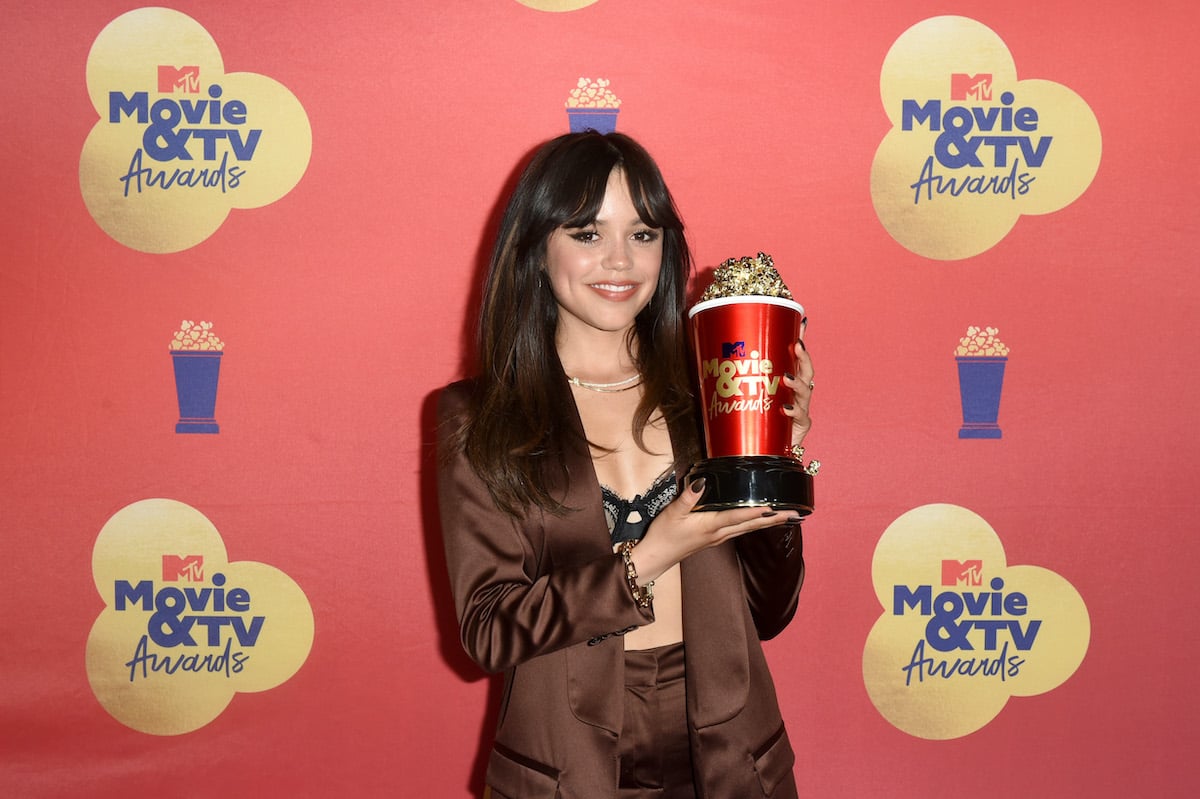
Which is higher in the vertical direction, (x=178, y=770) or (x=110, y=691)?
(x=110, y=691)

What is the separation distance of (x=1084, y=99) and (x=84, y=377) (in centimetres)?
245

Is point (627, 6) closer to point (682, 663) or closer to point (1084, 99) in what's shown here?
point (1084, 99)

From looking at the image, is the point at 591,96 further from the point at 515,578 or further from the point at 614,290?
the point at 515,578

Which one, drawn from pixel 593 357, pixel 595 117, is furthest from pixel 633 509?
pixel 595 117

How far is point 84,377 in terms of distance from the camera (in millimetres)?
2418

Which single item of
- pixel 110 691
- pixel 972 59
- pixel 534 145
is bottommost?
pixel 110 691

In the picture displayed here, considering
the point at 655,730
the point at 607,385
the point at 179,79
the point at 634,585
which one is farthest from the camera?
the point at 179,79

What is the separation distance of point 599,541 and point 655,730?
1.01 feet

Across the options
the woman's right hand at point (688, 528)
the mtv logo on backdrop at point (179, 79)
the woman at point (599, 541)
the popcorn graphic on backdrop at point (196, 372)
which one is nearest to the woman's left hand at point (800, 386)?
the woman at point (599, 541)

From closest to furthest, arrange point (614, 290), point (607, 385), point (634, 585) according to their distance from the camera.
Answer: point (634, 585) < point (614, 290) < point (607, 385)

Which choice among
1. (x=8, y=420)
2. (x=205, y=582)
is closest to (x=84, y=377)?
(x=8, y=420)

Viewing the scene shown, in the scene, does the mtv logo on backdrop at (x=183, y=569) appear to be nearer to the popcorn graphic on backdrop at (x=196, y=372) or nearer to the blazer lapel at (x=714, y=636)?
the popcorn graphic on backdrop at (x=196, y=372)

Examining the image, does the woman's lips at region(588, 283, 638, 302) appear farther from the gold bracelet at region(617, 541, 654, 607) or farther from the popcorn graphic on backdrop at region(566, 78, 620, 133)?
the popcorn graphic on backdrop at region(566, 78, 620, 133)

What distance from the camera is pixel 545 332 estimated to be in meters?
1.88
